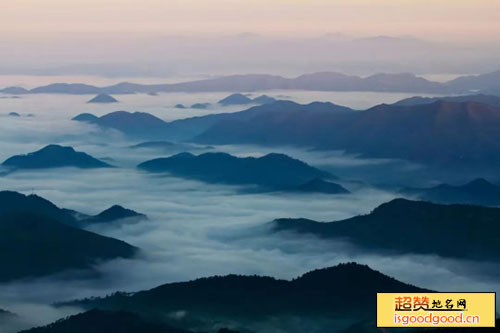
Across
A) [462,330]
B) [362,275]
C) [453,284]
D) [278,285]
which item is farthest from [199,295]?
[453,284]

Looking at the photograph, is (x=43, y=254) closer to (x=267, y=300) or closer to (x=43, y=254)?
(x=43, y=254)

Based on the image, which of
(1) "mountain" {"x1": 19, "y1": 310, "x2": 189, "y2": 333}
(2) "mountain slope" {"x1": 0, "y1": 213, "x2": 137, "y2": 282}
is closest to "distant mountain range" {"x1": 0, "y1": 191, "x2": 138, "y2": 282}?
(2) "mountain slope" {"x1": 0, "y1": 213, "x2": 137, "y2": 282}

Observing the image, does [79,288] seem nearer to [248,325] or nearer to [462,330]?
[248,325]

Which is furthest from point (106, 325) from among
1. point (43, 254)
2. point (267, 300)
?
point (43, 254)

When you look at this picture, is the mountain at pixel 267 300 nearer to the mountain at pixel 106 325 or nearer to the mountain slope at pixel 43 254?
the mountain at pixel 106 325

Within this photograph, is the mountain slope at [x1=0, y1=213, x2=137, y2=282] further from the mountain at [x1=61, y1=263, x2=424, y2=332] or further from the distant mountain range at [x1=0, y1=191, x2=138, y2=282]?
the mountain at [x1=61, y1=263, x2=424, y2=332]

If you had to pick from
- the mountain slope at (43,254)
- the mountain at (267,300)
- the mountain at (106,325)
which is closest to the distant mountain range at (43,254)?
the mountain slope at (43,254)
